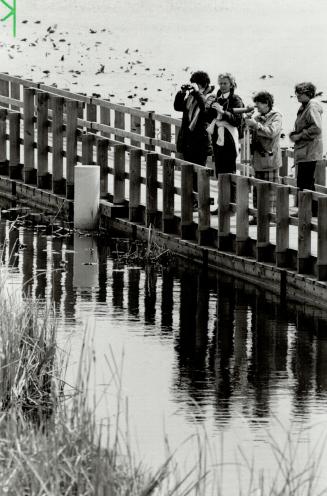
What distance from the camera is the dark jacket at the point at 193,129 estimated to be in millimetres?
22234

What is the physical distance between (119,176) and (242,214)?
14.1ft

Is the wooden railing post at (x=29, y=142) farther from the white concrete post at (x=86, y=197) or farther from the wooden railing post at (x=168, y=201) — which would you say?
the wooden railing post at (x=168, y=201)

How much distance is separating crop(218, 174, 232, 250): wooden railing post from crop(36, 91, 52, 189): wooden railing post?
6609mm

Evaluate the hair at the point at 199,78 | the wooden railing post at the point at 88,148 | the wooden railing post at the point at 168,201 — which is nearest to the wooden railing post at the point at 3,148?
the wooden railing post at the point at 88,148

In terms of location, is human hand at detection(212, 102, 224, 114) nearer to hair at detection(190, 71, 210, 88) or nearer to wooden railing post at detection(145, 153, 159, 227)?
hair at detection(190, 71, 210, 88)

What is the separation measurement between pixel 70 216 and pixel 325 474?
47.9 feet

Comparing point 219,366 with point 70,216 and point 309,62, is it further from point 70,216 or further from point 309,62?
point 309,62

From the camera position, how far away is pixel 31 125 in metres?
27.9

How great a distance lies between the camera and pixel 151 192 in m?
23.0

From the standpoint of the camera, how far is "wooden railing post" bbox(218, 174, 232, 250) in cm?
2061

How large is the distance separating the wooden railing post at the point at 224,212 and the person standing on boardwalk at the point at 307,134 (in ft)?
2.72

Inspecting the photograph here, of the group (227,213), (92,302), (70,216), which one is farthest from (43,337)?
(70,216)

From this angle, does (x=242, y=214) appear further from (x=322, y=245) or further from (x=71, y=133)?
(x=71, y=133)

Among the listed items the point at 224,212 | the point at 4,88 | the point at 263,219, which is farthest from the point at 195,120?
the point at 4,88
